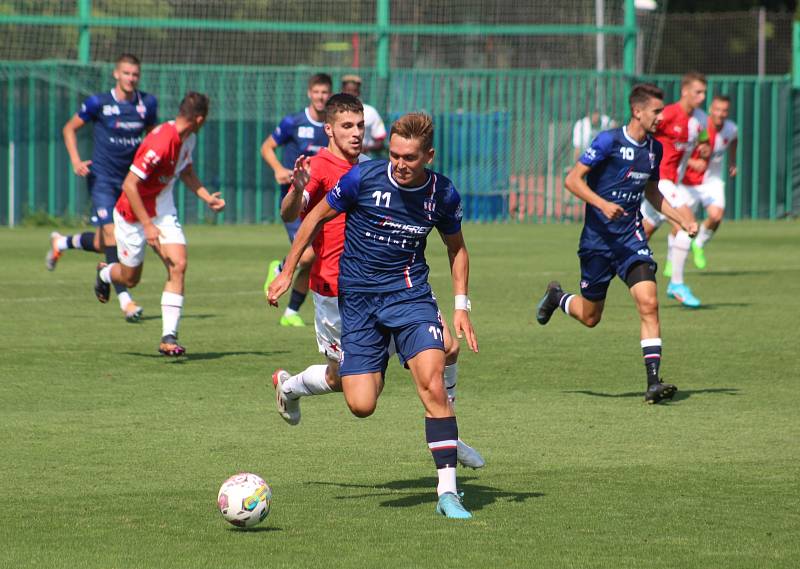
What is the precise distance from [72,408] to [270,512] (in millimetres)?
3199

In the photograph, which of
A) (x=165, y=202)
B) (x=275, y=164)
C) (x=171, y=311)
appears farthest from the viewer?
(x=275, y=164)

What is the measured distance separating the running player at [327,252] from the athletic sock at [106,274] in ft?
19.9

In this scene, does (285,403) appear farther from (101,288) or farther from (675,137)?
(675,137)

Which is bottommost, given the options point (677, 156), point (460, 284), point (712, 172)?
point (460, 284)

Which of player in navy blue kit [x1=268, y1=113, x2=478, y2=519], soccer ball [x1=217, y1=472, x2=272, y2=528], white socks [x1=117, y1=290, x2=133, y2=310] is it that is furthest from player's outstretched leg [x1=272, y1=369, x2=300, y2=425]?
white socks [x1=117, y1=290, x2=133, y2=310]

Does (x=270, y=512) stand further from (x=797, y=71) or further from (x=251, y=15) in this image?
(x=797, y=71)

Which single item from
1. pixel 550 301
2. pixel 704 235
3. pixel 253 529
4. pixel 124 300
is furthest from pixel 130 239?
pixel 704 235

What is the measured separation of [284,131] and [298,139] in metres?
0.19

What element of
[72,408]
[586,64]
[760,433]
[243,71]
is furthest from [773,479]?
[586,64]

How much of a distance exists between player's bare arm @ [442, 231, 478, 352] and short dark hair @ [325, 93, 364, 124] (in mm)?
1096

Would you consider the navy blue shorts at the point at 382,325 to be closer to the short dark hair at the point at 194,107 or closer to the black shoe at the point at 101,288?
the short dark hair at the point at 194,107

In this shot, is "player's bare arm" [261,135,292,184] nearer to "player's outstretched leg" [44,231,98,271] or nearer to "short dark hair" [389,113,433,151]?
"player's outstretched leg" [44,231,98,271]

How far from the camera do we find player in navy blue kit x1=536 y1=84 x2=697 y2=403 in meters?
10.7

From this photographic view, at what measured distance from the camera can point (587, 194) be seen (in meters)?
10.6
